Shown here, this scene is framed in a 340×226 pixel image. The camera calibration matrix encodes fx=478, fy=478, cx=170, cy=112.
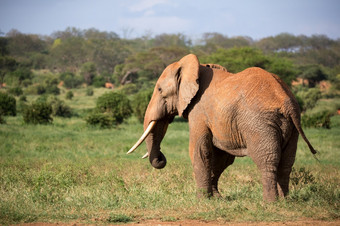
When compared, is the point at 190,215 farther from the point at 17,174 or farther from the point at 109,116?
the point at 109,116

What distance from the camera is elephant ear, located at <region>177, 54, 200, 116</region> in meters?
6.36

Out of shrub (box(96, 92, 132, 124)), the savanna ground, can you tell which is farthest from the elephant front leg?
shrub (box(96, 92, 132, 124))

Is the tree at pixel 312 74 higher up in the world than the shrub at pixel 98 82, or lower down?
higher up

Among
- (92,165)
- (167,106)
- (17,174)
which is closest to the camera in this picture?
(167,106)

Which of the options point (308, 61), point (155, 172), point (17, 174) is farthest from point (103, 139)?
point (308, 61)

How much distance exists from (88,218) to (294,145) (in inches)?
104

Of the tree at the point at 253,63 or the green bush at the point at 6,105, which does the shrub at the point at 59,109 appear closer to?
the green bush at the point at 6,105

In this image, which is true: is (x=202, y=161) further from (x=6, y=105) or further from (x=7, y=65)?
(x=7, y=65)

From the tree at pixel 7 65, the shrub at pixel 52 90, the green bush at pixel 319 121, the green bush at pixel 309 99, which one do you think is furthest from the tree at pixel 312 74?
the tree at pixel 7 65

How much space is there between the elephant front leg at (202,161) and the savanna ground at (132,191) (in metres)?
→ 0.25

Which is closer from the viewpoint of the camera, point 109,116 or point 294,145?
point 294,145

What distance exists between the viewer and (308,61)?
179ft

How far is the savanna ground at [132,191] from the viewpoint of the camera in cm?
533

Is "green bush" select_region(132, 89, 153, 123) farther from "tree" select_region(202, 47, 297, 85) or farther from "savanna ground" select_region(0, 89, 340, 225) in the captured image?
"tree" select_region(202, 47, 297, 85)
